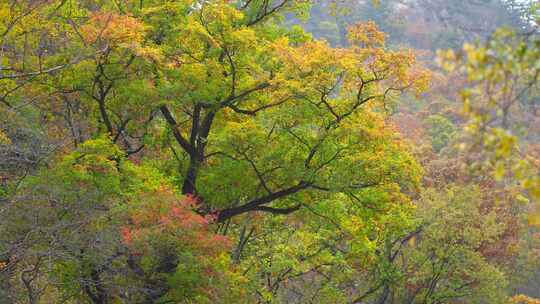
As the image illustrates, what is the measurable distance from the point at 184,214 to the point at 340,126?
3.36m

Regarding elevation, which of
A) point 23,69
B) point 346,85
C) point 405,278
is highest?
point 346,85

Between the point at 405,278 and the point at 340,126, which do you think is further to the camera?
the point at 405,278

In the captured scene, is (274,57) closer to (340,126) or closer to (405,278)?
(340,126)

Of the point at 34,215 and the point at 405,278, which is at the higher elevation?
the point at 34,215

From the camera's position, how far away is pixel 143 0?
13.3 metres

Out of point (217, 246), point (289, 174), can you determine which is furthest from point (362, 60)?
point (217, 246)

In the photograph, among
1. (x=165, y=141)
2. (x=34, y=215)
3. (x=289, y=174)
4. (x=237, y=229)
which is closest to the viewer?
(x=34, y=215)

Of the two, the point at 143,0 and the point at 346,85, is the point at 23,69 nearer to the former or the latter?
the point at 143,0

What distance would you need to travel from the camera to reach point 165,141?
46.4 ft

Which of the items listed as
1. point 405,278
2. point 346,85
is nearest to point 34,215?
point 346,85

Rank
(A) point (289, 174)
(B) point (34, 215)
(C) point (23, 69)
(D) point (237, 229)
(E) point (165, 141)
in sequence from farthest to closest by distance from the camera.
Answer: (D) point (237, 229) → (E) point (165, 141) → (A) point (289, 174) → (C) point (23, 69) → (B) point (34, 215)

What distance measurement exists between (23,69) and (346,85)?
546 centimetres

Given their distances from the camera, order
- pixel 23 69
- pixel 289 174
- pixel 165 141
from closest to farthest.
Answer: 1. pixel 23 69
2. pixel 289 174
3. pixel 165 141

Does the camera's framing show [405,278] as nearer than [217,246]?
No
